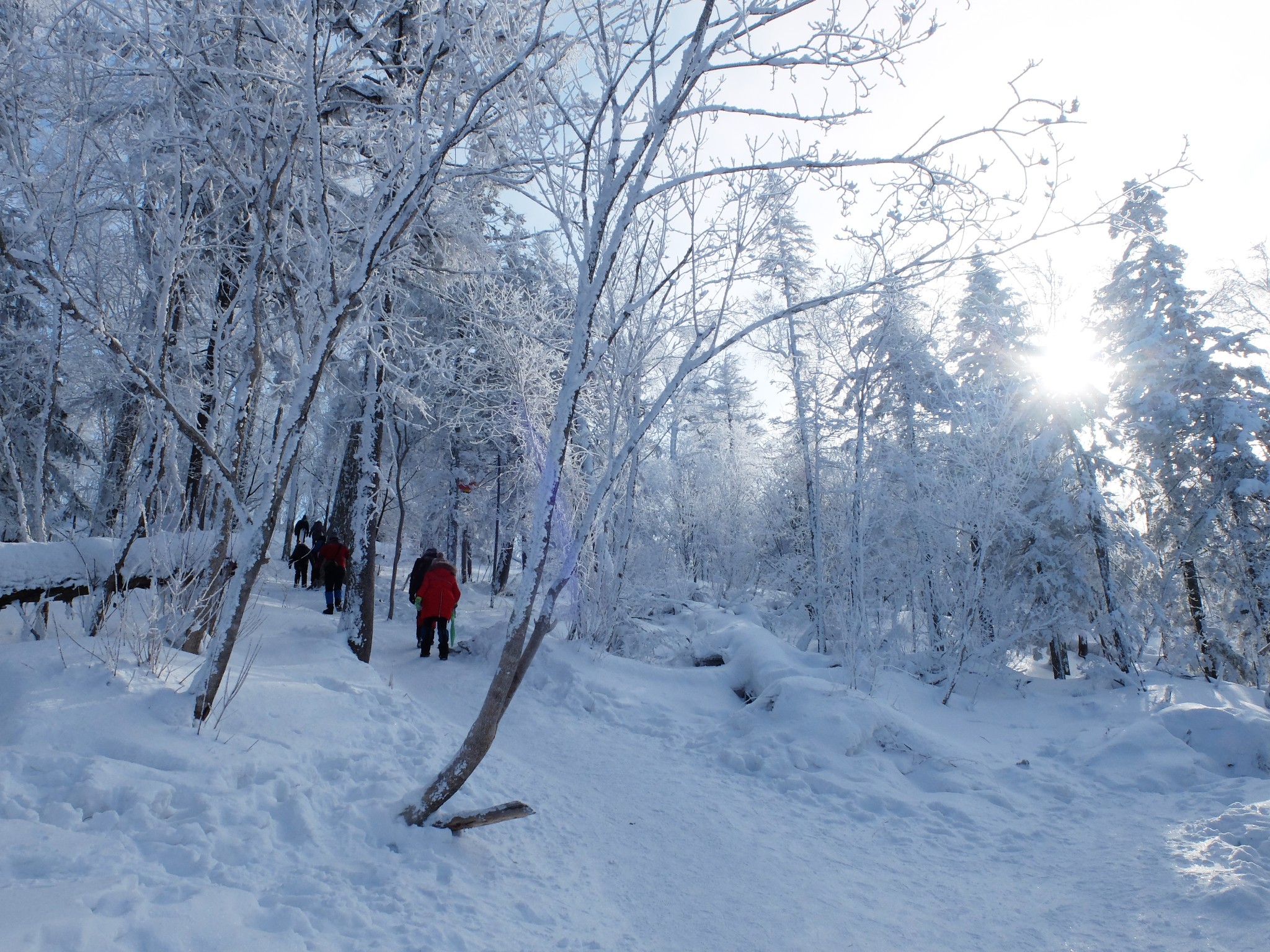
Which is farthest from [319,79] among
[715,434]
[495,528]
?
[715,434]

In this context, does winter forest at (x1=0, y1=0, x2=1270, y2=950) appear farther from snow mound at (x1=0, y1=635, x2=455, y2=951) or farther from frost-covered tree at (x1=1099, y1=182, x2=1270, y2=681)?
frost-covered tree at (x1=1099, y1=182, x2=1270, y2=681)

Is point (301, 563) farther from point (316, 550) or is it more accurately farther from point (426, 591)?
point (426, 591)

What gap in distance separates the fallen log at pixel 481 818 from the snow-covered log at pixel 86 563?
257cm

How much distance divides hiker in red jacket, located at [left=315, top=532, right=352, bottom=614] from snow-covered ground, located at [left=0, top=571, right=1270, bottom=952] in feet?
11.4

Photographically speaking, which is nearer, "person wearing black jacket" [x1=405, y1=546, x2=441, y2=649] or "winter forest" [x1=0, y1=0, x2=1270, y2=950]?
"winter forest" [x1=0, y1=0, x2=1270, y2=950]

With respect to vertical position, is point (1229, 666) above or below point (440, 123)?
below

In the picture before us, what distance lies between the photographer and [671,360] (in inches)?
391

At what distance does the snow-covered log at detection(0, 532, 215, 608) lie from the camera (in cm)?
442

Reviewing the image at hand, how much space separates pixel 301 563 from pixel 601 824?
14.4 m

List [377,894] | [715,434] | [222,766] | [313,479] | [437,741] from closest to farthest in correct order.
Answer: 1. [377,894]
2. [222,766]
3. [437,741]
4. [313,479]
5. [715,434]

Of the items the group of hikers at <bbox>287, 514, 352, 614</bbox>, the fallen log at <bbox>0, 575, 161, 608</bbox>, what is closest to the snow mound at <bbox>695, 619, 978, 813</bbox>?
the fallen log at <bbox>0, 575, 161, 608</bbox>

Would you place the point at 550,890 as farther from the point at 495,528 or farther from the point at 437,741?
the point at 495,528

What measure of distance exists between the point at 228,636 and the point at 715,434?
28.0 metres

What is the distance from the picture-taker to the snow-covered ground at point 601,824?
271 cm
